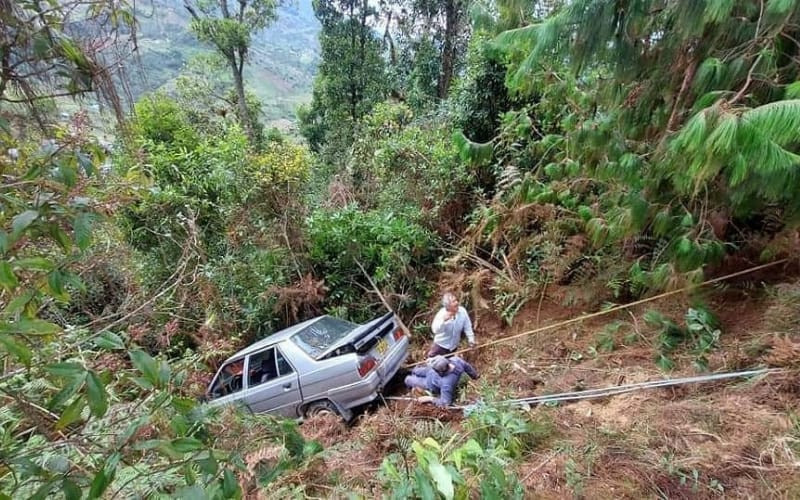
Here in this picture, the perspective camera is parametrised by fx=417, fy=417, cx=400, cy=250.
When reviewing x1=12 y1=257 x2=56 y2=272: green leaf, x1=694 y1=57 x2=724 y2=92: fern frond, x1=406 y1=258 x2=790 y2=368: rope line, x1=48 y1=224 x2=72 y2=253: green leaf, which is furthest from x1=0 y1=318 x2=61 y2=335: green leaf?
x1=406 y1=258 x2=790 y2=368: rope line

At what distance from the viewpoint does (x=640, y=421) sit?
2809mm

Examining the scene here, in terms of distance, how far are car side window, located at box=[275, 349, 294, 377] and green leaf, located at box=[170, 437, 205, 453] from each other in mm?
4104

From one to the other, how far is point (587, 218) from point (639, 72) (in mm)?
1759

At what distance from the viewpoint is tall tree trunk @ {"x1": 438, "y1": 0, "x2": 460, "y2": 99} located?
13.7 metres

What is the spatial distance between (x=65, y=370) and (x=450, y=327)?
15.0ft

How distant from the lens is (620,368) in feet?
13.2

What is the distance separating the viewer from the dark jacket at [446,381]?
449 centimetres

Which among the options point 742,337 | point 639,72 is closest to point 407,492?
point 742,337

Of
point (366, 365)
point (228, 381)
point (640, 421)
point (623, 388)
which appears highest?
point (640, 421)

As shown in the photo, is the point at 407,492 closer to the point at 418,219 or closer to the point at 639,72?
the point at 639,72

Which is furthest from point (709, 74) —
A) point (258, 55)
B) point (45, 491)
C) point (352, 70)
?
point (258, 55)

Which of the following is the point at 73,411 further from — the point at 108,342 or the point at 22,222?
the point at 22,222

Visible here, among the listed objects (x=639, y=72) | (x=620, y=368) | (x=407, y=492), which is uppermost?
(x=639, y=72)

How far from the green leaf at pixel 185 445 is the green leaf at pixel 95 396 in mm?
192
